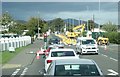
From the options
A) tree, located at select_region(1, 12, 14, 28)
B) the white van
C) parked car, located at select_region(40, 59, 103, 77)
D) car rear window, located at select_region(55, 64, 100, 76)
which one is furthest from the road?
tree, located at select_region(1, 12, 14, 28)

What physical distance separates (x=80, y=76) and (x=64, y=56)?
30.3ft

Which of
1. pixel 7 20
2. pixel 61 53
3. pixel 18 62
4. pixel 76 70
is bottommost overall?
pixel 18 62

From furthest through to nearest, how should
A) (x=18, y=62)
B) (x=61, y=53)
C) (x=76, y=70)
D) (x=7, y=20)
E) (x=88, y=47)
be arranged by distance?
(x=7, y=20) < (x=88, y=47) < (x=18, y=62) < (x=61, y=53) < (x=76, y=70)

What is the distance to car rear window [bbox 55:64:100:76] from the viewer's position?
1013 centimetres

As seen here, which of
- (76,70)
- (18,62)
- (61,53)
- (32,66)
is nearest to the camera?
(76,70)

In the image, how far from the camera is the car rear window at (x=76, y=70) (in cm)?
1013

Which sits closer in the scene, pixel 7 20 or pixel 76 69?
pixel 76 69

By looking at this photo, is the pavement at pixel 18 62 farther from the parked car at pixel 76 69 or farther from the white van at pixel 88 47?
the parked car at pixel 76 69

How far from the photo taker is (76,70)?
10.3 metres

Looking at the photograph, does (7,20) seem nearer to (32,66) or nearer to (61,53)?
(32,66)

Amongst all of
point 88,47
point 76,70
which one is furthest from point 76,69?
point 88,47

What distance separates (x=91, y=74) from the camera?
10031 millimetres

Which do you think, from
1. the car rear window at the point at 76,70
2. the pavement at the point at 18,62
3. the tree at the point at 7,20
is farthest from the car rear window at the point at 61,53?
the tree at the point at 7,20

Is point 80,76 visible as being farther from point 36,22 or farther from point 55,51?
point 36,22
